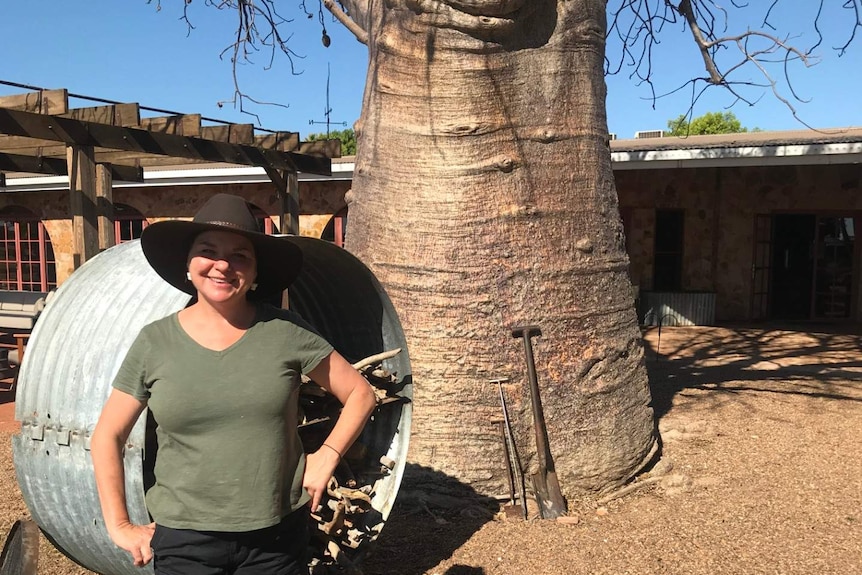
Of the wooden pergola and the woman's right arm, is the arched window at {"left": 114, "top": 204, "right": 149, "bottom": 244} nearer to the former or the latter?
the wooden pergola

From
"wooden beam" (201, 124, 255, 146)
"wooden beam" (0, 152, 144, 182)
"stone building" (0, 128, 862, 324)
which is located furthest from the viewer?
"stone building" (0, 128, 862, 324)

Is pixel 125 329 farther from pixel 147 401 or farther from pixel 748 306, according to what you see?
pixel 748 306

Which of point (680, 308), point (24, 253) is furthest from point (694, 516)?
point (24, 253)

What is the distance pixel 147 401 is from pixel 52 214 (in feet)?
51.2

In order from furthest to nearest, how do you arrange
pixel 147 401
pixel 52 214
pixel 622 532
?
1. pixel 52 214
2. pixel 622 532
3. pixel 147 401

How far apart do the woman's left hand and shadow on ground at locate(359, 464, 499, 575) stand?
135 cm

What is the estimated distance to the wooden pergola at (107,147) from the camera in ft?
15.9

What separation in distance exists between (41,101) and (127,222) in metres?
11.6

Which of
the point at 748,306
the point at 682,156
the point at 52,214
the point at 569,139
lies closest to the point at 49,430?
the point at 569,139

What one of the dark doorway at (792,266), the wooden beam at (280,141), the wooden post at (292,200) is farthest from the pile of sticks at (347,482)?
the dark doorway at (792,266)

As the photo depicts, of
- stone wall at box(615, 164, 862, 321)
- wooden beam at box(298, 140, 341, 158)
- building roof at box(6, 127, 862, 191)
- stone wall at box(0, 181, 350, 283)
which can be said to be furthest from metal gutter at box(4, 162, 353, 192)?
stone wall at box(615, 164, 862, 321)

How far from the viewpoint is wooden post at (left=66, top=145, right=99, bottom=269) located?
17.4ft

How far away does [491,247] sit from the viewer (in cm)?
402

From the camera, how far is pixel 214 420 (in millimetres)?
1852
